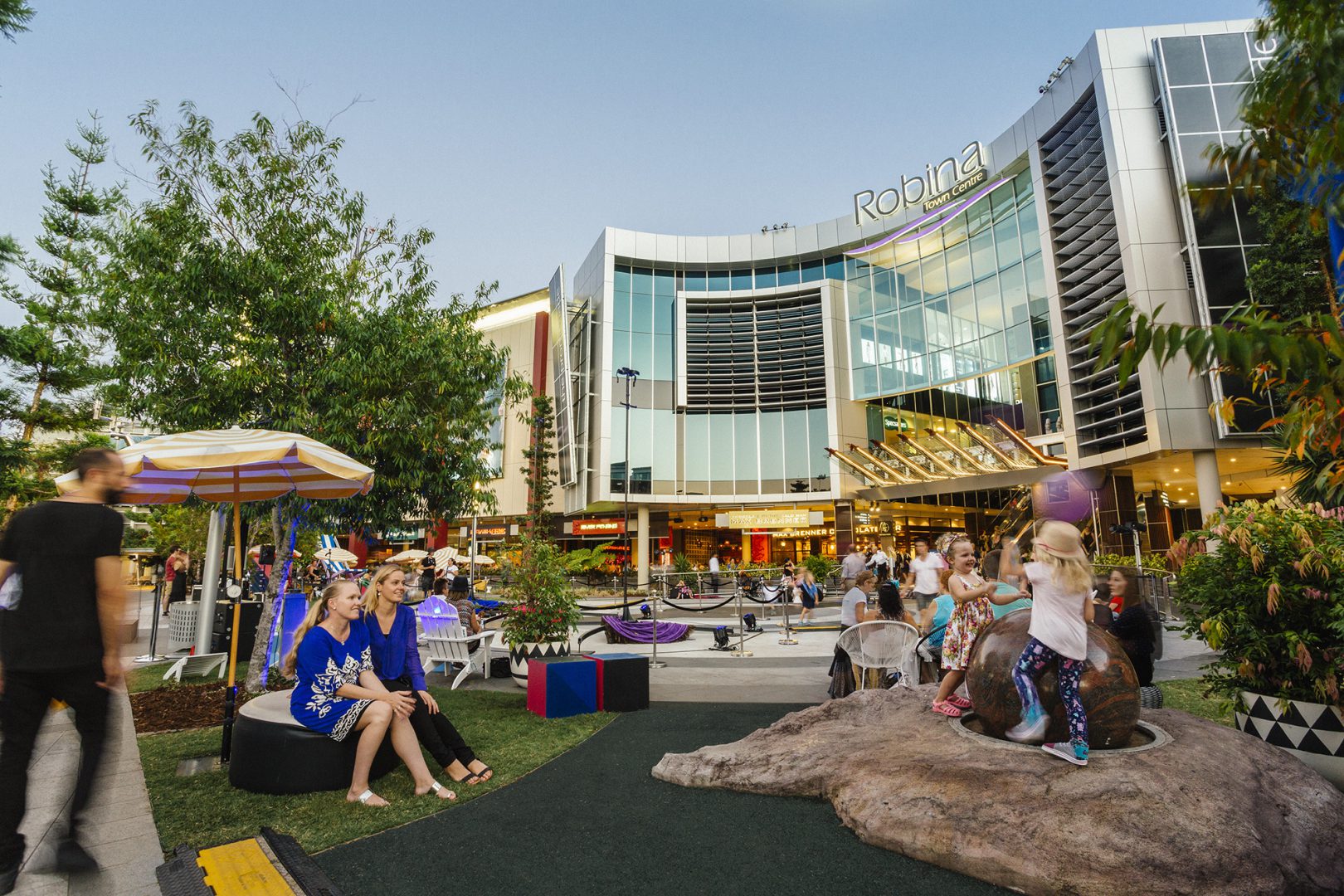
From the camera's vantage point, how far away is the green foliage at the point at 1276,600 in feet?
13.6

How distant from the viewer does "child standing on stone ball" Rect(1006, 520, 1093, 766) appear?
3.56 meters

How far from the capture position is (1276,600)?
4.18 metres

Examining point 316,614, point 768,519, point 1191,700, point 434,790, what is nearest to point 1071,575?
point 434,790

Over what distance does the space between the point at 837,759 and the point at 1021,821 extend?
132cm

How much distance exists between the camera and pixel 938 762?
3703 millimetres

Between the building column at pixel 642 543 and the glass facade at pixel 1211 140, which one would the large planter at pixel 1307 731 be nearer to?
the glass facade at pixel 1211 140

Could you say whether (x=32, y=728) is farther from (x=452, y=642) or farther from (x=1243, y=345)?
(x=452, y=642)

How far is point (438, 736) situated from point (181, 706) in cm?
418

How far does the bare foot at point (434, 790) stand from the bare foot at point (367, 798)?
23cm

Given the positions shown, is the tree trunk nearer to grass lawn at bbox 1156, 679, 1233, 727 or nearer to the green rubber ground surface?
the green rubber ground surface

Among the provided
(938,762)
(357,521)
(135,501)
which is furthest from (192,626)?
(938,762)

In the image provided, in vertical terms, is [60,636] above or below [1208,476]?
below

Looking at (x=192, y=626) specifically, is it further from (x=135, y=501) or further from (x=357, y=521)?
(x=135, y=501)

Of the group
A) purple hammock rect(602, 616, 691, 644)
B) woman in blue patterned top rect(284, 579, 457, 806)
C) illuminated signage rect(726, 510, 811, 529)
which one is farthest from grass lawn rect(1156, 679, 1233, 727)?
illuminated signage rect(726, 510, 811, 529)
